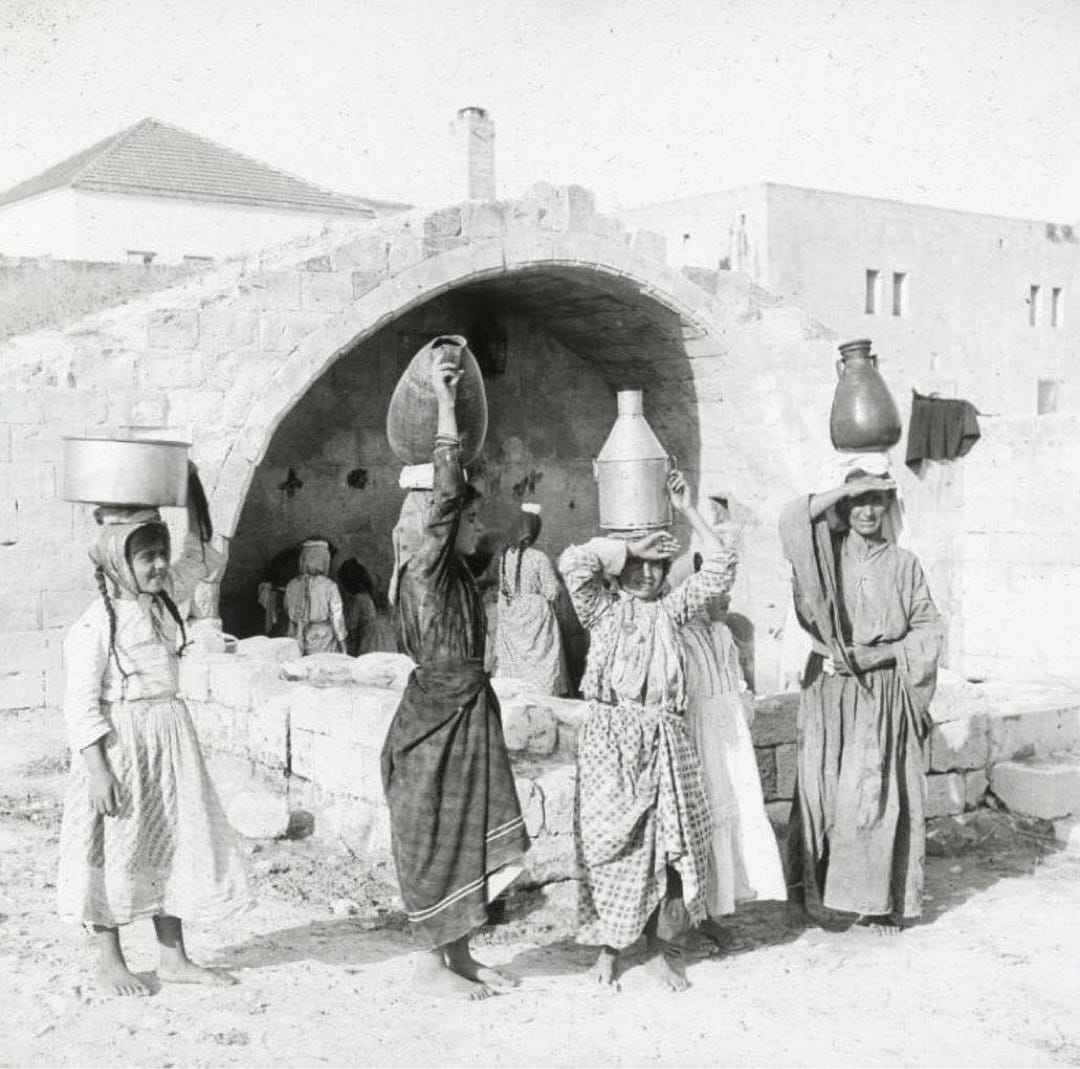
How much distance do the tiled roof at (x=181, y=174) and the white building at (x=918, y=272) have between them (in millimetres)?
6788

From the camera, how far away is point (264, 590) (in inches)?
476

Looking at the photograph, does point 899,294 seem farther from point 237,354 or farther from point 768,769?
point 768,769

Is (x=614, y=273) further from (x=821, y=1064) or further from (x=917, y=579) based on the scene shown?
(x=821, y=1064)

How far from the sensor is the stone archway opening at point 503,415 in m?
12.6

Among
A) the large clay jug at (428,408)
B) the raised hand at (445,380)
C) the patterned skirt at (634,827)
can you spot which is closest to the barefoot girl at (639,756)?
the patterned skirt at (634,827)

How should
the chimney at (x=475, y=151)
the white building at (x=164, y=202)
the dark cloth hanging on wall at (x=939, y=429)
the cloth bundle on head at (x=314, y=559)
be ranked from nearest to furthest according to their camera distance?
the dark cloth hanging on wall at (x=939, y=429), the cloth bundle on head at (x=314, y=559), the chimney at (x=475, y=151), the white building at (x=164, y=202)

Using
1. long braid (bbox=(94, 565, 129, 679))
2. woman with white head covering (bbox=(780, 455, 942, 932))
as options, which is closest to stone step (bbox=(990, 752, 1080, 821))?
woman with white head covering (bbox=(780, 455, 942, 932))

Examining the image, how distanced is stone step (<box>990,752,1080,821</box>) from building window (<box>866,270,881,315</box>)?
21544 millimetres

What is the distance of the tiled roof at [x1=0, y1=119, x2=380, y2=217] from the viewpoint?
23.8 metres

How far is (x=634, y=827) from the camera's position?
4.41 m

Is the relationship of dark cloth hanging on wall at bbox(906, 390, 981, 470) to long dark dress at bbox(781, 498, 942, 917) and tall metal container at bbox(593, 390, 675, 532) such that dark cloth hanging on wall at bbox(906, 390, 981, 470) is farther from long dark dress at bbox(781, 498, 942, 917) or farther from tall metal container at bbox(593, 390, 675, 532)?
tall metal container at bbox(593, 390, 675, 532)

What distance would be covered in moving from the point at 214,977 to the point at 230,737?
10.4ft

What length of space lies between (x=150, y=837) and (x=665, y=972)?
171cm

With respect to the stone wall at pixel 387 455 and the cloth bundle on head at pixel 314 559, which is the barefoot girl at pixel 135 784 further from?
the stone wall at pixel 387 455
